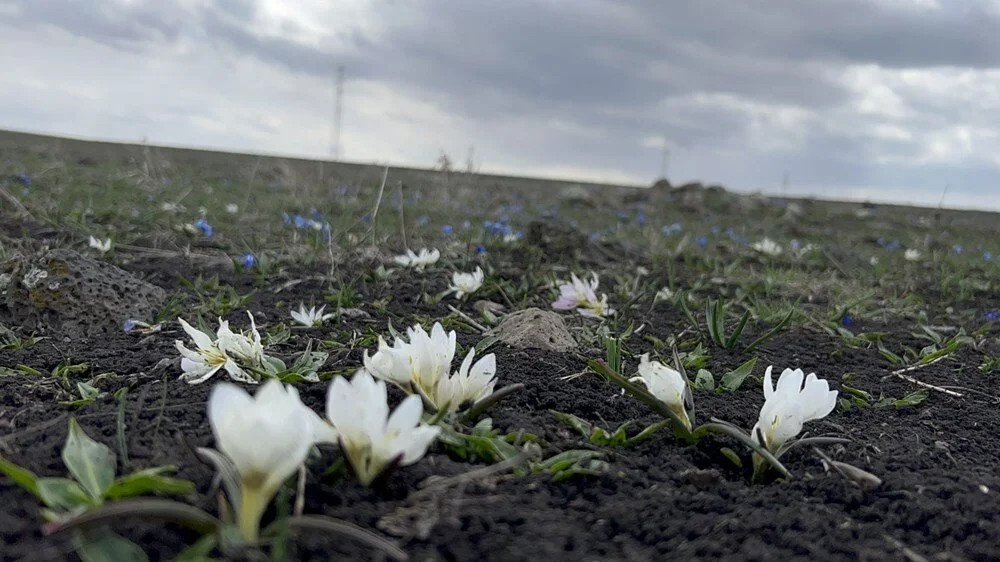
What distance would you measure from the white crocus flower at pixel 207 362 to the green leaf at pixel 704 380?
42.9 inches

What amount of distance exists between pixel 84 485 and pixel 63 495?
0.04 metres

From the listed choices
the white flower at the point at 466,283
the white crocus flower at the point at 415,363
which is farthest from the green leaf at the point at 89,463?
the white flower at the point at 466,283

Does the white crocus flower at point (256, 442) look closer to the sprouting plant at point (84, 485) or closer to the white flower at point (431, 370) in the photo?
the sprouting plant at point (84, 485)

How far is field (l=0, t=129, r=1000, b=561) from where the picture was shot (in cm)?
114

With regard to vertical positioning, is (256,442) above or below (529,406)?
above

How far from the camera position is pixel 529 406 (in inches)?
70.3

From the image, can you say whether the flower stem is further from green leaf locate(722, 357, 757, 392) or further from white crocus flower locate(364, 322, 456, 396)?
green leaf locate(722, 357, 757, 392)

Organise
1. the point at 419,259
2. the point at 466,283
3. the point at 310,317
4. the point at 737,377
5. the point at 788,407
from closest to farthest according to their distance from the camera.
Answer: the point at 788,407, the point at 737,377, the point at 310,317, the point at 466,283, the point at 419,259

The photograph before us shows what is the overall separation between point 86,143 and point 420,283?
55.8 feet

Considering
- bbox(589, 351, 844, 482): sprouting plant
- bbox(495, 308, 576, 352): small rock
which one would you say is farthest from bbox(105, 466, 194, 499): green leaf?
bbox(495, 308, 576, 352): small rock

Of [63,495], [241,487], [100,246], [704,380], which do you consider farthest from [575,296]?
[100,246]

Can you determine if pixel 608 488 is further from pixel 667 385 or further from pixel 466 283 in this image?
pixel 466 283

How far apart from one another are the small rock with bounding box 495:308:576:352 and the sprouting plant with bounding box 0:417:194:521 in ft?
4.18

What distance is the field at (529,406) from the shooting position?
1.14 meters
